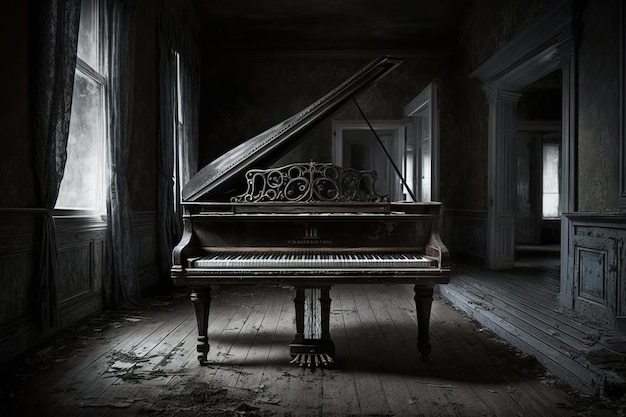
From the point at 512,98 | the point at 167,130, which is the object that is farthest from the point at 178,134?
the point at 512,98

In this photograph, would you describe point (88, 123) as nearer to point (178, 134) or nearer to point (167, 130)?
point (167, 130)

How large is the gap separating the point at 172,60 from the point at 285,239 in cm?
422

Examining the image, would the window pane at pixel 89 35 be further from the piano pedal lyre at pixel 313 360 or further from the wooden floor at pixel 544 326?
the wooden floor at pixel 544 326

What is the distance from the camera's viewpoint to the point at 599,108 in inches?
149

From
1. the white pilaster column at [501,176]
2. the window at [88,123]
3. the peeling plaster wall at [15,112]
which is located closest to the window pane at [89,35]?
the window at [88,123]

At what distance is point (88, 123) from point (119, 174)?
56cm

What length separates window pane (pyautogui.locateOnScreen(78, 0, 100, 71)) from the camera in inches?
163

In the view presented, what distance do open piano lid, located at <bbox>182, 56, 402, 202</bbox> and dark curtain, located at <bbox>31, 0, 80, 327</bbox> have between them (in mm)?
1074

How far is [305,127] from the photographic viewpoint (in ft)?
9.88

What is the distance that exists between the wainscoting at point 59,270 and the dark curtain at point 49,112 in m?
0.07

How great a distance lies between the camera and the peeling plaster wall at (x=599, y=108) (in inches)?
142

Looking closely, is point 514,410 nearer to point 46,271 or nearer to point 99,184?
point 46,271

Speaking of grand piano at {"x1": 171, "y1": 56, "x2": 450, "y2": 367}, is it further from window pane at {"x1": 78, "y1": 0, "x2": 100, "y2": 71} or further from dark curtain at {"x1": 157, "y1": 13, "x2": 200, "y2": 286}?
dark curtain at {"x1": 157, "y1": 13, "x2": 200, "y2": 286}

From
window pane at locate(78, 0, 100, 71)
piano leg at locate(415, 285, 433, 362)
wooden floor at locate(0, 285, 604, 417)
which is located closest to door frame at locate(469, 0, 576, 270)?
wooden floor at locate(0, 285, 604, 417)
